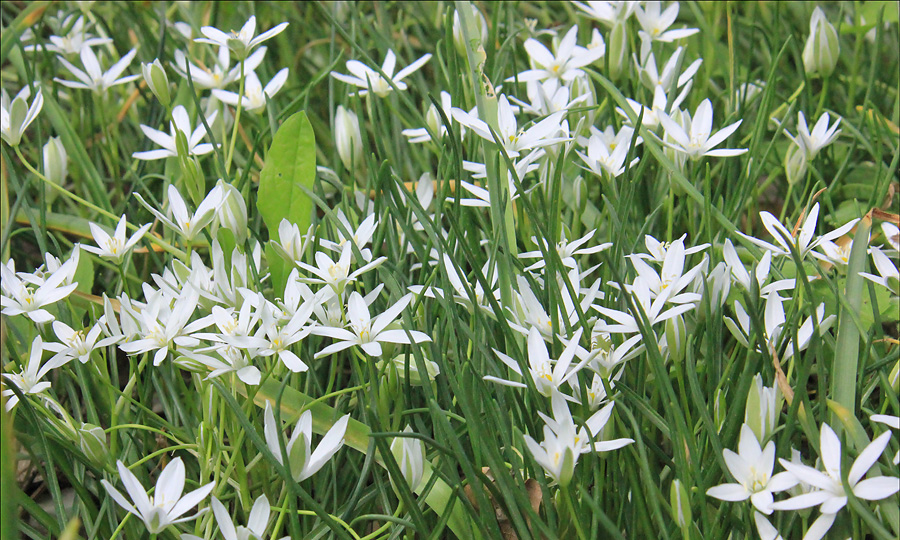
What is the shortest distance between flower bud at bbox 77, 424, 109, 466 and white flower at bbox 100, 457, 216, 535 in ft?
0.22

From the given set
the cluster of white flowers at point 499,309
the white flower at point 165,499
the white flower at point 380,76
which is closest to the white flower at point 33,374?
the cluster of white flowers at point 499,309

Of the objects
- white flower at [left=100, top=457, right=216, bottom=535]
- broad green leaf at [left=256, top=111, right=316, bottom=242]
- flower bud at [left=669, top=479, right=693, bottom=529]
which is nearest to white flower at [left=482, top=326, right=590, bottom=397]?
flower bud at [left=669, top=479, right=693, bottom=529]

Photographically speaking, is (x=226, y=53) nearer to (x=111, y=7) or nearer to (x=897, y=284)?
(x=111, y=7)

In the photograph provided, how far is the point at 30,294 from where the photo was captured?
0.69 m

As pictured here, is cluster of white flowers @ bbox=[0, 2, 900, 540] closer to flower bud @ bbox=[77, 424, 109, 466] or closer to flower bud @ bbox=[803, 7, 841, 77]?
flower bud @ bbox=[77, 424, 109, 466]

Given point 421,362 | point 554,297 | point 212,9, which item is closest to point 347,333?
point 421,362

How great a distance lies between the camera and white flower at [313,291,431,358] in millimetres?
609

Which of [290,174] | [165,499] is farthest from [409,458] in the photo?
[290,174]

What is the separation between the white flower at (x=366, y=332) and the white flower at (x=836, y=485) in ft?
0.94

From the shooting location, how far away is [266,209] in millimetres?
847

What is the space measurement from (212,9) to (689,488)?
3.70 ft

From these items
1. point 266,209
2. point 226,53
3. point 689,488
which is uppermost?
point 226,53

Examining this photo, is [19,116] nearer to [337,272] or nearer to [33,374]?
[33,374]

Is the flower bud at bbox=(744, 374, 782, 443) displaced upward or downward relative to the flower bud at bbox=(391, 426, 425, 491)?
upward
